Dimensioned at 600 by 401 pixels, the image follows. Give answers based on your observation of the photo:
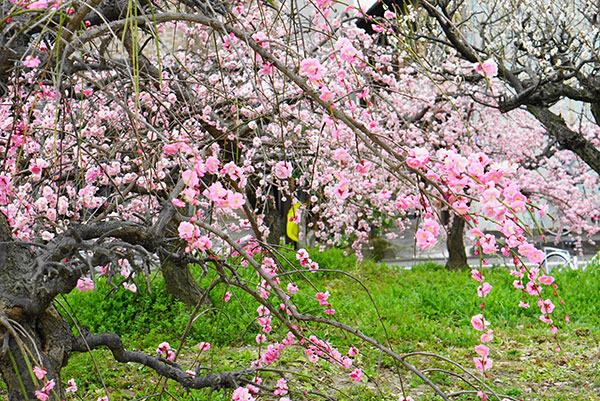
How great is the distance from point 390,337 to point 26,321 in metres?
3.90

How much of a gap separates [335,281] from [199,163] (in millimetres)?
6794

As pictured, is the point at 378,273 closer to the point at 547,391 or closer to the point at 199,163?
the point at 547,391

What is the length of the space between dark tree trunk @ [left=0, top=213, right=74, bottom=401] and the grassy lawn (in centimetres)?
106

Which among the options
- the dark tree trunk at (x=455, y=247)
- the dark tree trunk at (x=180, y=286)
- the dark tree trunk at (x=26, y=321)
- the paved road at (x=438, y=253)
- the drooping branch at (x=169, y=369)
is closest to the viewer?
the dark tree trunk at (x=26, y=321)

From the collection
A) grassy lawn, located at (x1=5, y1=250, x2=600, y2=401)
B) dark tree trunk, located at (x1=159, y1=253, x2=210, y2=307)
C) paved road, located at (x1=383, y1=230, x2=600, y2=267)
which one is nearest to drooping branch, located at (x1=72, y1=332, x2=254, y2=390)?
grassy lawn, located at (x1=5, y1=250, x2=600, y2=401)

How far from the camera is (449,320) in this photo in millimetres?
6199

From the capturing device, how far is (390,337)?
5.56 metres

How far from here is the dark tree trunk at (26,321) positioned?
7.30 feet

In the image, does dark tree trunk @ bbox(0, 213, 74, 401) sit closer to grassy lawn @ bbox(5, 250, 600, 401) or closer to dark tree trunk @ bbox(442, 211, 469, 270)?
grassy lawn @ bbox(5, 250, 600, 401)

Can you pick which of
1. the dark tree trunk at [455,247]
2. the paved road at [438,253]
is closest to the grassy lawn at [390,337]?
the dark tree trunk at [455,247]

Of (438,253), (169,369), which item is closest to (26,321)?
(169,369)

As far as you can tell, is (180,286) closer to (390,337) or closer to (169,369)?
(390,337)

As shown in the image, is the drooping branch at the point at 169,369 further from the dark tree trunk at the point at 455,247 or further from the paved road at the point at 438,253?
the paved road at the point at 438,253

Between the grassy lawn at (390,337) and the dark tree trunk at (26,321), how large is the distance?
106 cm
